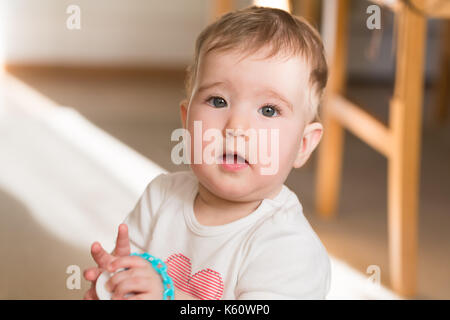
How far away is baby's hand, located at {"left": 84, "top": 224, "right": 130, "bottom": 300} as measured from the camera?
0.61 meters

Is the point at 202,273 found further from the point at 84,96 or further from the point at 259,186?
the point at 84,96

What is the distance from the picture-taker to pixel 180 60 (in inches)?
120

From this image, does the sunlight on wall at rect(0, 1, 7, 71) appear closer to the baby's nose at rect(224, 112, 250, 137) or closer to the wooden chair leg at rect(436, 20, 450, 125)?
the wooden chair leg at rect(436, 20, 450, 125)

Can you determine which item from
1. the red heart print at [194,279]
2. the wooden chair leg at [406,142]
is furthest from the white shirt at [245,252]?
the wooden chair leg at [406,142]

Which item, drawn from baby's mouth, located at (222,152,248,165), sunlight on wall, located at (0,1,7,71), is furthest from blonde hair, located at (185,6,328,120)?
sunlight on wall, located at (0,1,7,71)

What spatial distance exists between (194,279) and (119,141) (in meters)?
1.35

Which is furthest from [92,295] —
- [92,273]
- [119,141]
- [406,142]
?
[119,141]

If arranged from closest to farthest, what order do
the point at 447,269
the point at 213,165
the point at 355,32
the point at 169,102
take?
the point at 213,165 < the point at 447,269 < the point at 169,102 < the point at 355,32

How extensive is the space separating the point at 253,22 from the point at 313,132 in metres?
0.14

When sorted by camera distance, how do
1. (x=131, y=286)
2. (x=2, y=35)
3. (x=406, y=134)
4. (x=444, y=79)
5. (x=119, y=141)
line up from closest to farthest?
(x=131, y=286) → (x=406, y=134) → (x=119, y=141) → (x=444, y=79) → (x=2, y=35)

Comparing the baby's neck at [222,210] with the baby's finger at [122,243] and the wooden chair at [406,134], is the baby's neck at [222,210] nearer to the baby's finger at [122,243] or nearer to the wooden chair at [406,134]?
the baby's finger at [122,243]

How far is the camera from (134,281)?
598 millimetres

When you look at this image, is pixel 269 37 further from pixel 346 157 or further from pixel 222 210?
pixel 346 157

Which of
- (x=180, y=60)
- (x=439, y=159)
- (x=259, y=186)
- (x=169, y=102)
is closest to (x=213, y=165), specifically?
(x=259, y=186)
